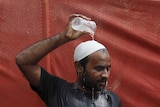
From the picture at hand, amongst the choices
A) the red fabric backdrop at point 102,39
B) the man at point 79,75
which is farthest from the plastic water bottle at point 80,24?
the red fabric backdrop at point 102,39

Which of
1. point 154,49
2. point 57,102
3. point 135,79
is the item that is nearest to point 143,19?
point 154,49

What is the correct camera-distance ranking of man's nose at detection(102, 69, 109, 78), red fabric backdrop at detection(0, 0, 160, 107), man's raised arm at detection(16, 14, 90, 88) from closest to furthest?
man's raised arm at detection(16, 14, 90, 88) < man's nose at detection(102, 69, 109, 78) < red fabric backdrop at detection(0, 0, 160, 107)

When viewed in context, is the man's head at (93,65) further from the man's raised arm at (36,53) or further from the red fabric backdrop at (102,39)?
the red fabric backdrop at (102,39)

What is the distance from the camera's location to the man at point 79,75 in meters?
2.70

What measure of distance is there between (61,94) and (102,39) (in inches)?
31.2

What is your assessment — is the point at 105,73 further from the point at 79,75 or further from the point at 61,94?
the point at 61,94

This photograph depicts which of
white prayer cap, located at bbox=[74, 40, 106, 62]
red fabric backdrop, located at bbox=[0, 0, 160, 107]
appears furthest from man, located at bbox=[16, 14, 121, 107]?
red fabric backdrop, located at bbox=[0, 0, 160, 107]

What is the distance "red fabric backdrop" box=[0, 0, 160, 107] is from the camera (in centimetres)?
333

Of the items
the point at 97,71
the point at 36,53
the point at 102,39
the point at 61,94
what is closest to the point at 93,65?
the point at 97,71

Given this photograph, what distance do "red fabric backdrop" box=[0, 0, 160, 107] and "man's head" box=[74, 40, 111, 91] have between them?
532 mm

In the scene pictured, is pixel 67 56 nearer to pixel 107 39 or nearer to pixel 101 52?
pixel 107 39

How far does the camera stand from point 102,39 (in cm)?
337

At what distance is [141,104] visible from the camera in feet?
11.1

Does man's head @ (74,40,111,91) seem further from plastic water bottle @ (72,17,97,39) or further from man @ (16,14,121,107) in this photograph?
plastic water bottle @ (72,17,97,39)
